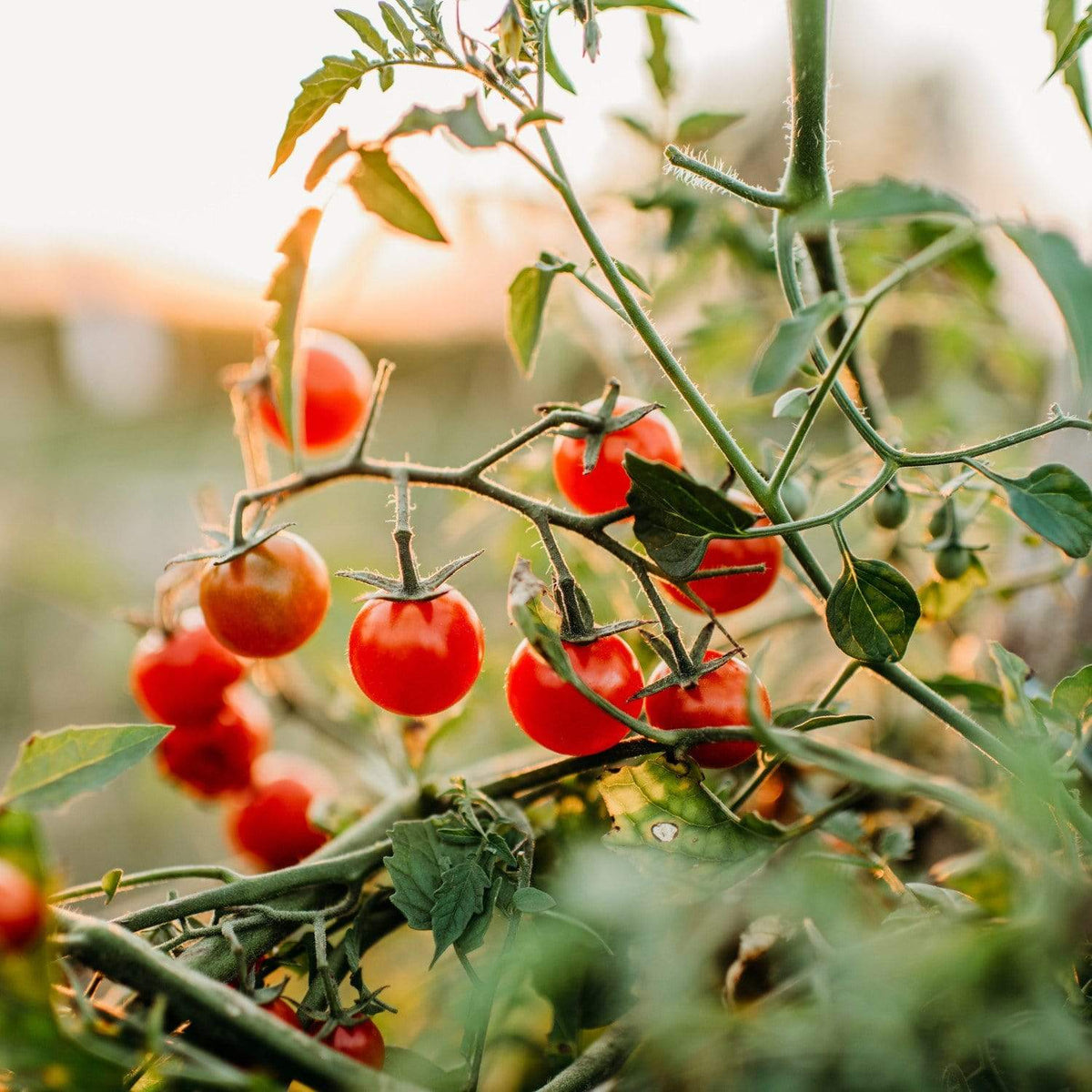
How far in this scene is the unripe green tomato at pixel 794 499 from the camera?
1.26 feet

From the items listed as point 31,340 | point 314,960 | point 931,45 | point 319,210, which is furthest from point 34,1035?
point 31,340

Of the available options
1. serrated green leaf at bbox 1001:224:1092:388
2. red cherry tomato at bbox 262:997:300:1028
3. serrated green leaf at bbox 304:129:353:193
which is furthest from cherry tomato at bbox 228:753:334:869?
serrated green leaf at bbox 1001:224:1092:388

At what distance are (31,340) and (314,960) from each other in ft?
11.6

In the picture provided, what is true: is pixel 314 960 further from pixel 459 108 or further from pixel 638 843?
pixel 459 108

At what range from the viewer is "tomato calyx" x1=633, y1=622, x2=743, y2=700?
358 mm

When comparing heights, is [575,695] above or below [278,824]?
above

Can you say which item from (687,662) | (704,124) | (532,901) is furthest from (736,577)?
(704,124)

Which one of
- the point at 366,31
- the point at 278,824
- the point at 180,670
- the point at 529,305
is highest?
the point at 366,31

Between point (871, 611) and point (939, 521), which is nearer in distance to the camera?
point (871, 611)

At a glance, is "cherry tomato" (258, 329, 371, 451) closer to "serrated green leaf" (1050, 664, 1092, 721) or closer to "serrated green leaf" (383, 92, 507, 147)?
"serrated green leaf" (383, 92, 507, 147)

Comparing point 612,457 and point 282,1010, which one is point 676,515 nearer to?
point 612,457

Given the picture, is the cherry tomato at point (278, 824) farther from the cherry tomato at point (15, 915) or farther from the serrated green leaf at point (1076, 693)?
the serrated green leaf at point (1076, 693)

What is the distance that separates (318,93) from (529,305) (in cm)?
12

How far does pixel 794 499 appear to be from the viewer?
386 mm
